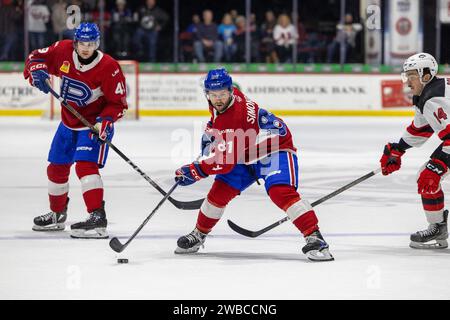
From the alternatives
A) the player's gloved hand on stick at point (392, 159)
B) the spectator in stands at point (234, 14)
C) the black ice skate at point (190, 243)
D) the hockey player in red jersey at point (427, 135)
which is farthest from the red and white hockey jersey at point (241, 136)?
the spectator in stands at point (234, 14)

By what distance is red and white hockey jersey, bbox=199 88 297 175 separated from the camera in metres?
4.73

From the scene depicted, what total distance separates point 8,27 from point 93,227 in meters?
9.13

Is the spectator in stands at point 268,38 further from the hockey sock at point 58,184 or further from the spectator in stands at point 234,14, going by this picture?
the hockey sock at point 58,184

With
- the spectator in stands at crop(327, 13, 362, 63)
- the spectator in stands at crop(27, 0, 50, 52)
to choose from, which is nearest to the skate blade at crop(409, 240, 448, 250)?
the spectator in stands at crop(327, 13, 362, 63)

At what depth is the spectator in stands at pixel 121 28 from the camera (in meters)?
14.7

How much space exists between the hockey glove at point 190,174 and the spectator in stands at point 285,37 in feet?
33.4

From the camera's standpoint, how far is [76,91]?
574cm

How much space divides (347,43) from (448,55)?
1.37 meters

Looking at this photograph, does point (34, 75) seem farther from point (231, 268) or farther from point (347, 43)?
point (347, 43)

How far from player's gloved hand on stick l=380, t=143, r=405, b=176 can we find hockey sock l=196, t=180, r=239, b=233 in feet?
2.53

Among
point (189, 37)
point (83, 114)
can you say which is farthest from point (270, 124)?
point (189, 37)

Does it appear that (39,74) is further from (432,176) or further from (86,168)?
(432,176)

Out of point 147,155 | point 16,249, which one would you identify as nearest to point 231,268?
point 16,249

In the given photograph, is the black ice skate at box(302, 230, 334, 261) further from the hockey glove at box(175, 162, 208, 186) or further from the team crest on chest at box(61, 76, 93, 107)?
the team crest on chest at box(61, 76, 93, 107)
